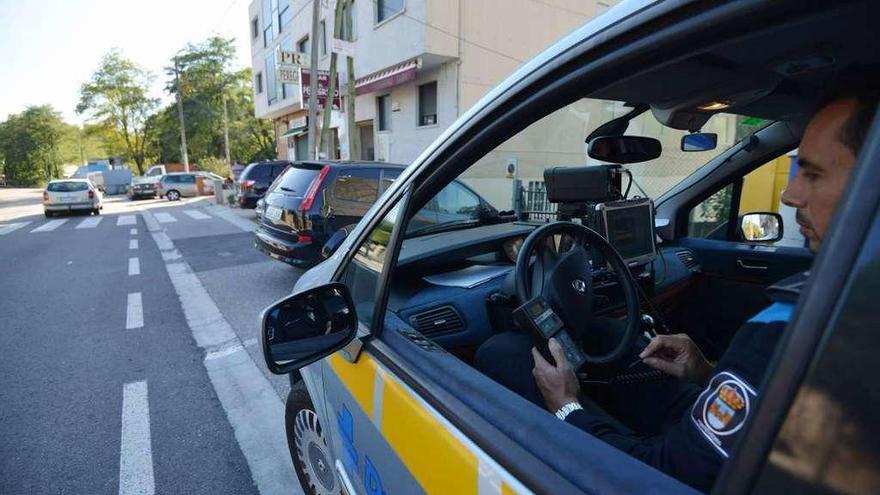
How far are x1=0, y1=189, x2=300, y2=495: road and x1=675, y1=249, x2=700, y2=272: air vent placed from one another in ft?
8.66

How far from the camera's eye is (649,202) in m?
2.80

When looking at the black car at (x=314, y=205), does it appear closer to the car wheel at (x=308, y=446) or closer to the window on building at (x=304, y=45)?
the car wheel at (x=308, y=446)

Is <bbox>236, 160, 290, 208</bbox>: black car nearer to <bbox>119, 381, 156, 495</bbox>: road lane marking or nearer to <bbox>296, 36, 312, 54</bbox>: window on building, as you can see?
<bbox>296, 36, 312, 54</bbox>: window on building

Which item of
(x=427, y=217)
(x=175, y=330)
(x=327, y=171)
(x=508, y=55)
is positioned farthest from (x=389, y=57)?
(x=427, y=217)

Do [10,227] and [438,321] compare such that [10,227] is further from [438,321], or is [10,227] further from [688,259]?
[688,259]

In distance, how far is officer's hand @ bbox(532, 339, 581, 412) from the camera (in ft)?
4.05

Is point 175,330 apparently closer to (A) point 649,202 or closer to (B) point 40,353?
(B) point 40,353

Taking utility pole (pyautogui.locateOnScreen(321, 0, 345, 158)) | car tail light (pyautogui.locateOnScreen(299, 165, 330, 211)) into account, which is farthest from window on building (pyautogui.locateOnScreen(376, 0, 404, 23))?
car tail light (pyautogui.locateOnScreen(299, 165, 330, 211))

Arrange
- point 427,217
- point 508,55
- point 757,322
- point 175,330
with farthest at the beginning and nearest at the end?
point 508,55
point 175,330
point 427,217
point 757,322

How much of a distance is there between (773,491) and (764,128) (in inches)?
101

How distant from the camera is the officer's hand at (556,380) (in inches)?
48.6

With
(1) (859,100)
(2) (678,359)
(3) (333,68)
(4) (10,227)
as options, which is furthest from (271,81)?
(1) (859,100)

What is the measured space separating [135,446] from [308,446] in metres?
1.52

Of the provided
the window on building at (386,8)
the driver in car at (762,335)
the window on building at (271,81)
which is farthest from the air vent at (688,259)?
the window on building at (271,81)
